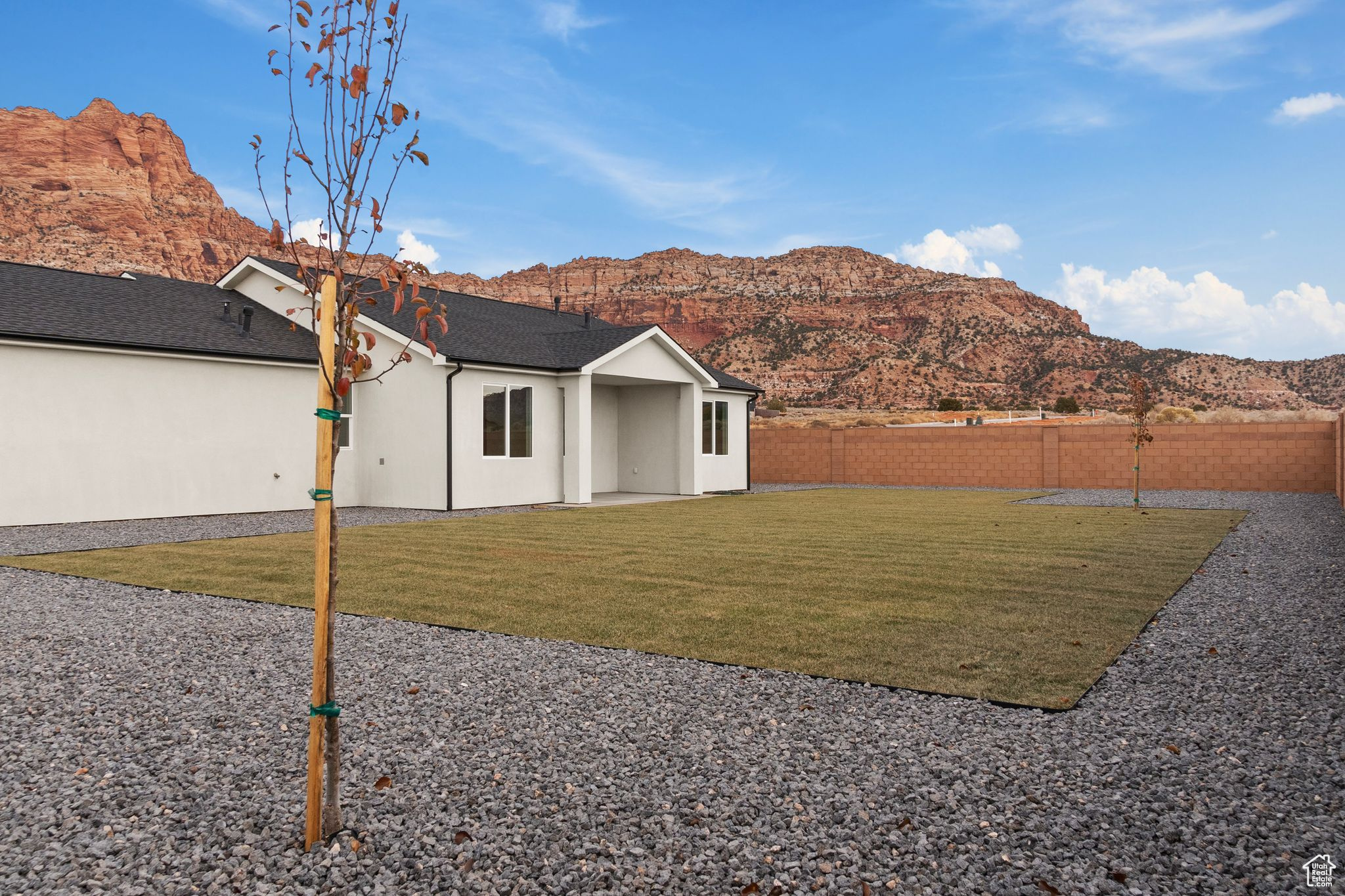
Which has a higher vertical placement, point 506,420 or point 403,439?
point 506,420


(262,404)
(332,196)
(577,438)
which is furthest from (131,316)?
(332,196)

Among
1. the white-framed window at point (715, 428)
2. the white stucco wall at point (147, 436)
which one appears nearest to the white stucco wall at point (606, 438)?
the white-framed window at point (715, 428)

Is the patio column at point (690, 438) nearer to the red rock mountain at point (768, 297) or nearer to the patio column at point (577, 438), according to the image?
the patio column at point (577, 438)

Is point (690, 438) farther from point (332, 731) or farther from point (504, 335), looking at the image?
point (332, 731)

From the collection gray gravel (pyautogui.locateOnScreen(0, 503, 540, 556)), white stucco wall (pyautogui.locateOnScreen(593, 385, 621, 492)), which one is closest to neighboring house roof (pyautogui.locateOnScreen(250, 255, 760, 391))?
white stucco wall (pyautogui.locateOnScreen(593, 385, 621, 492))

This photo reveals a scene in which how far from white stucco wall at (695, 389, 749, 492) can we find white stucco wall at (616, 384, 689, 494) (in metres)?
0.73

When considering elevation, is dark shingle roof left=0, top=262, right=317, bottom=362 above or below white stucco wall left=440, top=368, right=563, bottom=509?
above

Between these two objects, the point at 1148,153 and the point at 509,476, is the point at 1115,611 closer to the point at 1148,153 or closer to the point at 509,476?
the point at 509,476

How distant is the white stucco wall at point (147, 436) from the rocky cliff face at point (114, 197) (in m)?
58.9

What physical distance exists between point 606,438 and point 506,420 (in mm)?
4807

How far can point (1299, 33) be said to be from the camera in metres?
22.4

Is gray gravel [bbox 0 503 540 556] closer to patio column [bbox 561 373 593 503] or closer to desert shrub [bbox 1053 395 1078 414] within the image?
patio column [bbox 561 373 593 503]

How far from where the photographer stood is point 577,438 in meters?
17.6

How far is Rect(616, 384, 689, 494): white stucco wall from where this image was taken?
20.8 meters
